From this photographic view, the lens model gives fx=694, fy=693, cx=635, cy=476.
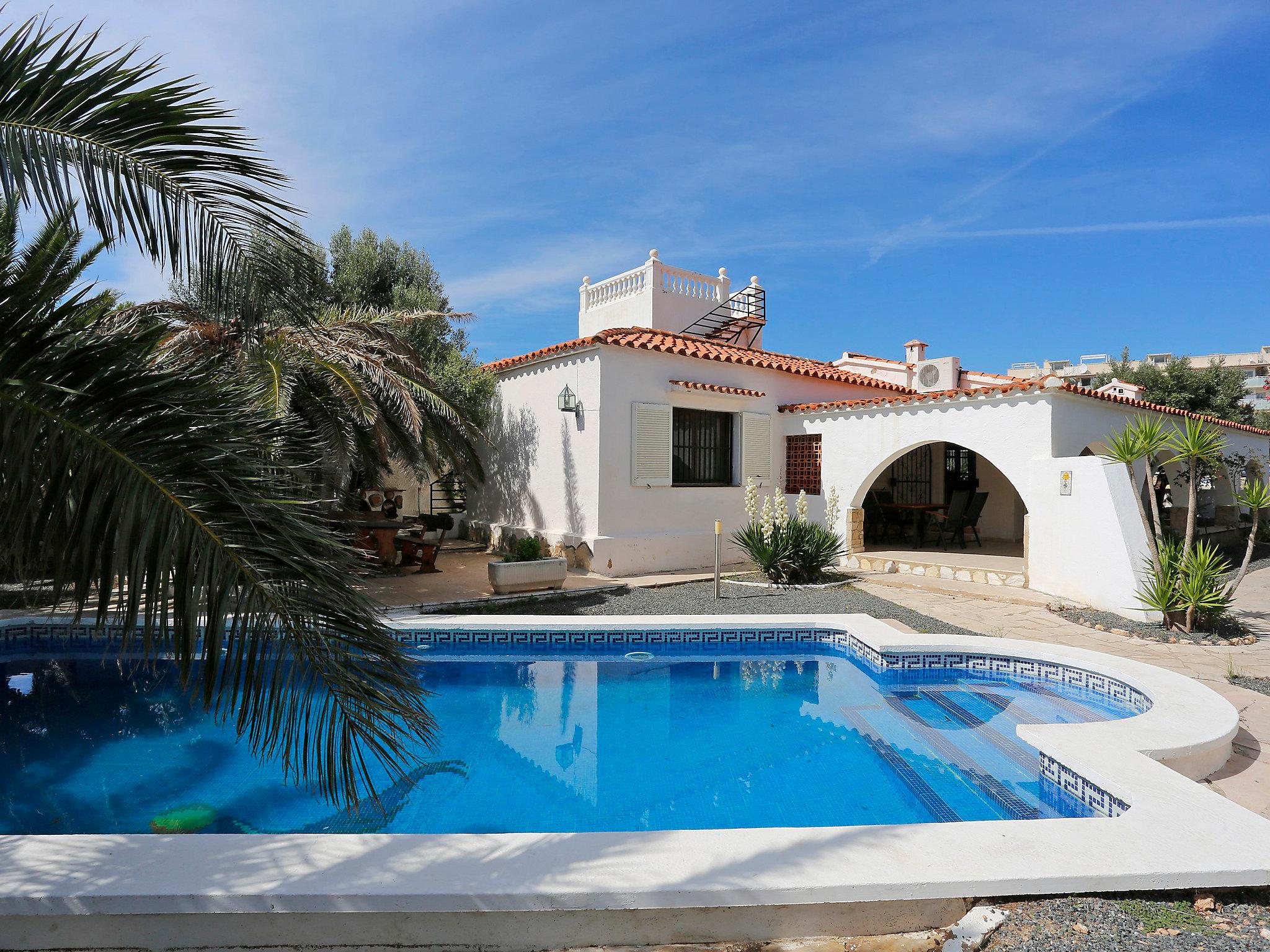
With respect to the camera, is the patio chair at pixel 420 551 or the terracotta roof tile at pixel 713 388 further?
the terracotta roof tile at pixel 713 388

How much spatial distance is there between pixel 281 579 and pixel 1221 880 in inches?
159

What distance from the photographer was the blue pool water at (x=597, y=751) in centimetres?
455

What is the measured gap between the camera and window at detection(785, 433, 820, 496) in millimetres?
14133

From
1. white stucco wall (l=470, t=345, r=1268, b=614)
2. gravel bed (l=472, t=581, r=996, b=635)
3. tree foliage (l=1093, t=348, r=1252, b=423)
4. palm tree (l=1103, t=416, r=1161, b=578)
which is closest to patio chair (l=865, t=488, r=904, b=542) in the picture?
white stucco wall (l=470, t=345, r=1268, b=614)

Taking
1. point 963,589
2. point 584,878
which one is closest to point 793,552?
point 963,589

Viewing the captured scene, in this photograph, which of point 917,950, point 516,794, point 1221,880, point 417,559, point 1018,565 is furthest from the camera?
point 417,559

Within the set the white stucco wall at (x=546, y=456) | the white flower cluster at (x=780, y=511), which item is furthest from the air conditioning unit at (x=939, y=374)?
the white stucco wall at (x=546, y=456)

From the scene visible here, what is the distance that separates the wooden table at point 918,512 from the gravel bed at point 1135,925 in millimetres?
11723

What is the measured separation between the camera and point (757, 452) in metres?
14.0

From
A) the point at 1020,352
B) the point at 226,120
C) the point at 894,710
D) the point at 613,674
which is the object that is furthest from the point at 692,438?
the point at 1020,352

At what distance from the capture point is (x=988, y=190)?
14.8m

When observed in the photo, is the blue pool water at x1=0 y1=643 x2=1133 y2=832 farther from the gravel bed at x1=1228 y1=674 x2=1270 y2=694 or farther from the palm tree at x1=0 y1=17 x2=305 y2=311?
the palm tree at x1=0 y1=17 x2=305 y2=311

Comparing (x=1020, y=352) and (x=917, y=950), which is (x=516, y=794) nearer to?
(x=917, y=950)

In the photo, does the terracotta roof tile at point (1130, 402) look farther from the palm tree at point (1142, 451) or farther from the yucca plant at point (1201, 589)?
the yucca plant at point (1201, 589)
